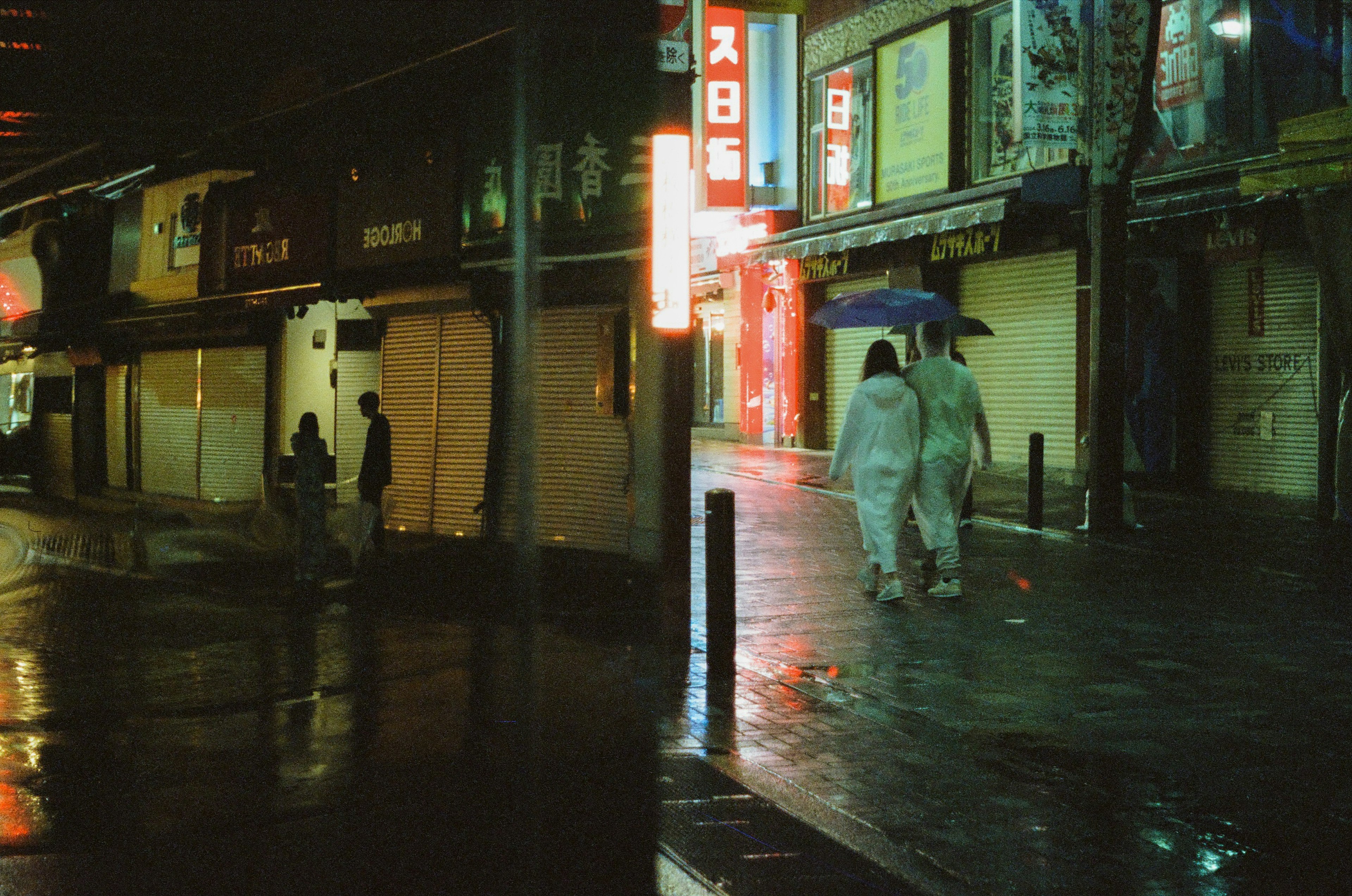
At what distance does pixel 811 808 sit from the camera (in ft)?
15.8

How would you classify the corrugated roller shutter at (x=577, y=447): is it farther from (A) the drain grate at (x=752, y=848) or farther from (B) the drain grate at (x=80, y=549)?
(A) the drain grate at (x=752, y=848)

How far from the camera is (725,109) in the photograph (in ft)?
58.1

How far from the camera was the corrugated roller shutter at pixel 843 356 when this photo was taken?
2355 cm

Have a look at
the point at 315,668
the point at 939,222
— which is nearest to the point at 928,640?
the point at 315,668

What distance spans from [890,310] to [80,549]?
9.98 m

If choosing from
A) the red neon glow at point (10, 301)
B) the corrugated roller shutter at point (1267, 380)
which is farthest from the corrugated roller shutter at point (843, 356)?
the red neon glow at point (10, 301)

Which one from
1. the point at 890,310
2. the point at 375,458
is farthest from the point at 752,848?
the point at 375,458

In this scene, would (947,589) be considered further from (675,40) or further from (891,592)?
(675,40)

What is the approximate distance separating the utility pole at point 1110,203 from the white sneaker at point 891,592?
4511 mm

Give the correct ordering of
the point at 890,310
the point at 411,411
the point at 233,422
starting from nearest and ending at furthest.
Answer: the point at 890,310 → the point at 411,411 → the point at 233,422

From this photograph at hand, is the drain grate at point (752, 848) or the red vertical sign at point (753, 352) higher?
the red vertical sign at point (753, 352)

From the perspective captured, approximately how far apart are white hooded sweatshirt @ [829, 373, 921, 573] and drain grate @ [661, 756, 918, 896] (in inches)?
162

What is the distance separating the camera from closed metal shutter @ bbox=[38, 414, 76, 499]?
2339cm

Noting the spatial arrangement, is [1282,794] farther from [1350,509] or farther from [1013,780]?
[1350,509]
